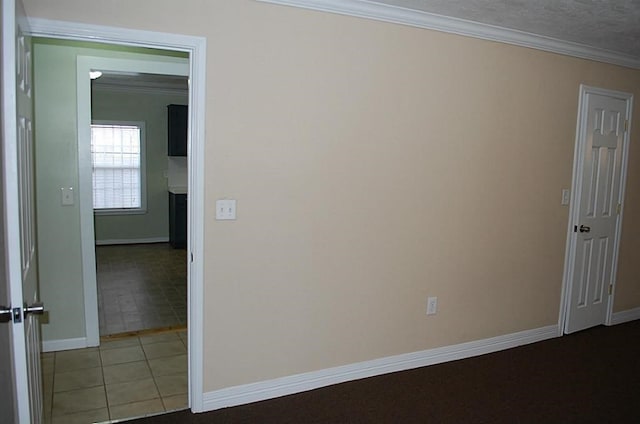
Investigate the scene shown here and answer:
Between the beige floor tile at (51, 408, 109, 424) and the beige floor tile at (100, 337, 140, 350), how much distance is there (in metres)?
0.90

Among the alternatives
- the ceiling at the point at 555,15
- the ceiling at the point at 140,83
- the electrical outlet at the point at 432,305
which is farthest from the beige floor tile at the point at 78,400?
the ceiling at the point at 140,83

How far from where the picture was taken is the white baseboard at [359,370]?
2742 mm

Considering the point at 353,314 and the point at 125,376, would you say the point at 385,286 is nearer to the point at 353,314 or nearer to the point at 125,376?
the point at 353,314

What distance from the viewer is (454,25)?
3041 mm

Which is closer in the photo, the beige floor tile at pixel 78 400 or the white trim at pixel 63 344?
the beige floor tile at pixel 78 400

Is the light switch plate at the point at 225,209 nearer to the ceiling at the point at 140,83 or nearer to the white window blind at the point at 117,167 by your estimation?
the ceiling at the point at 140,83

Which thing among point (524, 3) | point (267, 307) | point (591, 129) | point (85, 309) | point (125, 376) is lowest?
point (125, 376)

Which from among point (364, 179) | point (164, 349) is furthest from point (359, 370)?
point (164, 349)

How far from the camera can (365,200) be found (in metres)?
2.98

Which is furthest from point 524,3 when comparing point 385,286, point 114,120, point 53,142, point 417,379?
point 114,120

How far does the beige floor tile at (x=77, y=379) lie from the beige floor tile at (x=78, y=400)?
2.2 inches

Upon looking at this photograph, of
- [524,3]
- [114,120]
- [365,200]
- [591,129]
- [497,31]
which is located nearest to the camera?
[524,3]

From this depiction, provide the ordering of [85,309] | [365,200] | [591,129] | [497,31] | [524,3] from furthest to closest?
[591,129], [85,309], [497,31], [365,200], [524,3]

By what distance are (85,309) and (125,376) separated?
2.18ft
